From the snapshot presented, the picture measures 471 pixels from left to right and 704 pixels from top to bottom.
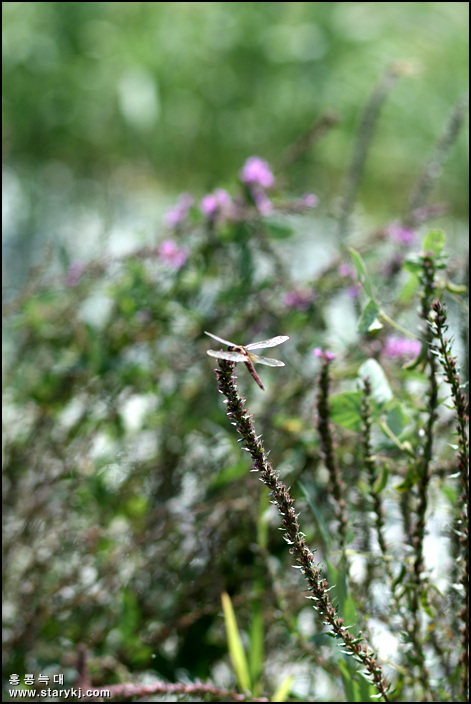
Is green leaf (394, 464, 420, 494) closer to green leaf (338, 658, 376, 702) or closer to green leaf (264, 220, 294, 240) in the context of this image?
green leaf (338, 658, 376, 702)

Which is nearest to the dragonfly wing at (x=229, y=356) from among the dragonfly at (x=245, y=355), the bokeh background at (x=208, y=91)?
the dragonfly at (x=245, y=355)

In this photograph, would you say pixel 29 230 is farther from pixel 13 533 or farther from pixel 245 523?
pixel 245 523

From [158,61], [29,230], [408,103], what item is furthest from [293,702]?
[408,103]

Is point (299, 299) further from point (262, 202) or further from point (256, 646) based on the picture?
point (256, 646)

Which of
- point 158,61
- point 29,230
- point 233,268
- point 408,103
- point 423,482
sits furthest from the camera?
point 408,103

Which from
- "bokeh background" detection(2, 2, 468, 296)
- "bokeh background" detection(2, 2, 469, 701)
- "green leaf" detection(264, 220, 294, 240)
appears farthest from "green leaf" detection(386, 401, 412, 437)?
"bokeh background" detection(2, 2, 468, 296)
